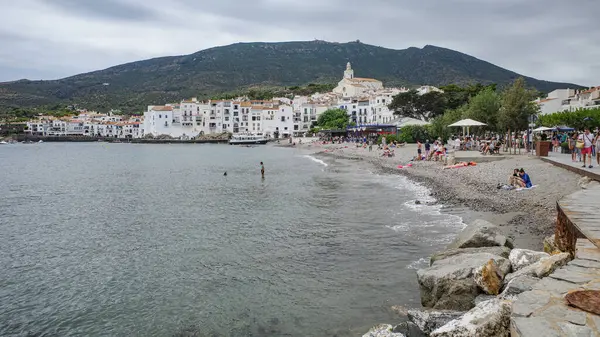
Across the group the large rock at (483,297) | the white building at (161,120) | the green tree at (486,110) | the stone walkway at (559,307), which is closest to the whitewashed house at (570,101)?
the green tree at (486,110)

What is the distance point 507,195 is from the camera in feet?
58.0

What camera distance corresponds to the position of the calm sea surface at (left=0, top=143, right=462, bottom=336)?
8578 mm

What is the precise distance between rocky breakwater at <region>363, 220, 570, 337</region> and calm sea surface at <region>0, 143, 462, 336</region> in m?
0.88

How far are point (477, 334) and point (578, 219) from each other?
427 cm

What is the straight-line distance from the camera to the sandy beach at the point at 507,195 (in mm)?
12906

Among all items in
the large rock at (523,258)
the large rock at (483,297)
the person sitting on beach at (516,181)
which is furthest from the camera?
the person sitting on beach at (516,181)

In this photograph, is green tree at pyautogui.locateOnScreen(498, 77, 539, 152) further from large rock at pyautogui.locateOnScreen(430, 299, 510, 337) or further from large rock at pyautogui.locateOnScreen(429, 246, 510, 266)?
large rock at pyautogui.locateOnScreen(430, 299, 510, 337)

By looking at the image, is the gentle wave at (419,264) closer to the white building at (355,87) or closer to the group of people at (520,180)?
the group of people at (520,180)

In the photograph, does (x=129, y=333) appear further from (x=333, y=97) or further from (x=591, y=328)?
(x=333, y=97)

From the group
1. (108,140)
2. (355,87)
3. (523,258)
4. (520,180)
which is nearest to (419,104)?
(520,180)

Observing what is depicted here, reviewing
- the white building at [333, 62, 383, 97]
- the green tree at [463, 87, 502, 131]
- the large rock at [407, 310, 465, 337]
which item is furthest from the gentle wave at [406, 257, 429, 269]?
the white building at [333, 62, 383, 97]

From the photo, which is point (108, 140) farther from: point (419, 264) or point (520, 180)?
point (419, 264)

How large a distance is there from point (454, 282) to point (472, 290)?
1.09ft

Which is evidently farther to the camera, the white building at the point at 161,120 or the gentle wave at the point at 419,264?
the white building at the point at 161,120
